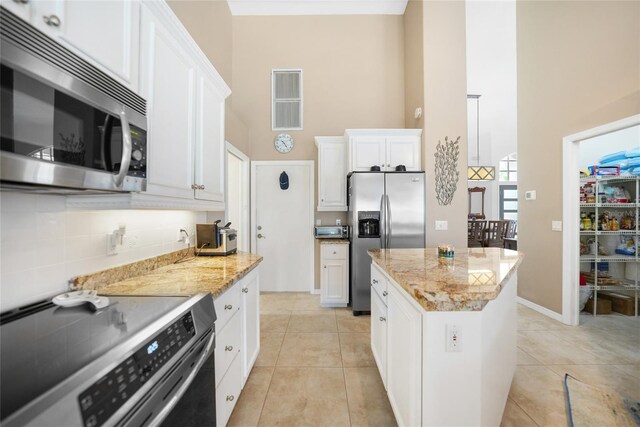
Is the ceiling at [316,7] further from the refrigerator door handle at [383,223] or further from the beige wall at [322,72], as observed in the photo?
the refrigerator door handle at [383,223]

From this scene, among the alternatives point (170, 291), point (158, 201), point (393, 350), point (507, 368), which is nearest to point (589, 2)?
point (507, 368)

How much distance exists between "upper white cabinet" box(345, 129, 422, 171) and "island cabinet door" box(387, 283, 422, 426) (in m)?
2.26

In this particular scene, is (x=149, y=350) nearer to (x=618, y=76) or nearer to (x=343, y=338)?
(x=343, y=338)

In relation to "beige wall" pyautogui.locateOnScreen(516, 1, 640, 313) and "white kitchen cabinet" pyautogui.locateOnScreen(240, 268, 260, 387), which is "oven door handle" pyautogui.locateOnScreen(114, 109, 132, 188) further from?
"beige wall" pyautogui.locateOnScreen(516, 1, 640, 313)

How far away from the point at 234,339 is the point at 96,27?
1.68 m

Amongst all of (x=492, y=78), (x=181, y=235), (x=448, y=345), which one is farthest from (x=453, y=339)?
(x=492, y=78)

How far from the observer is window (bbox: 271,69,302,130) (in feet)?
13.4

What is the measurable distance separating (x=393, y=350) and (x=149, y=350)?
4.10ft

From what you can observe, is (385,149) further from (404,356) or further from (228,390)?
(228,390)

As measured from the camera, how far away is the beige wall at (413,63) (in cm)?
346

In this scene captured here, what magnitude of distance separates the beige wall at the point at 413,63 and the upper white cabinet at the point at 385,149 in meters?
0.31

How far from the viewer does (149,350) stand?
783 mm

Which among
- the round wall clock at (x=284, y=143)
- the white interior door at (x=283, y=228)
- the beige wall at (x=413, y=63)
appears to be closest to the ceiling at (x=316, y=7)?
the beige wall at (x=413, y=63)

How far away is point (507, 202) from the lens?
8133mm
